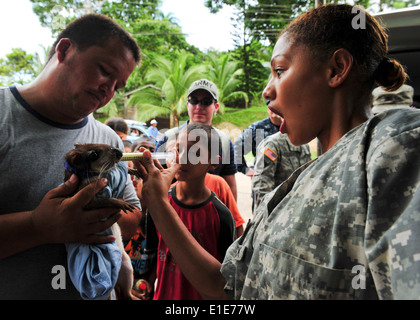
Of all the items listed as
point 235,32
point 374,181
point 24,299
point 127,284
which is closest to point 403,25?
point 374,181

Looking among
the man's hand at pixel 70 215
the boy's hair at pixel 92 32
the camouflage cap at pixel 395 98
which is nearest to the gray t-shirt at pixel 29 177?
the man's hand at pixel 70 215

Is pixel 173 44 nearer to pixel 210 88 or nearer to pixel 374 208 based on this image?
pixel 210 88

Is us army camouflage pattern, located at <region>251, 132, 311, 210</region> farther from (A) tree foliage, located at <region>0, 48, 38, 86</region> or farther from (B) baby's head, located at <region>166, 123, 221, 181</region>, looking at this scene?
(A) tree foliage, located at <region>0, 48, 38, 86</region>

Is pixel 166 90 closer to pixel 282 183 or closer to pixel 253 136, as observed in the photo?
pixel 253 136

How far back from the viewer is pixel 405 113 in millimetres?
768

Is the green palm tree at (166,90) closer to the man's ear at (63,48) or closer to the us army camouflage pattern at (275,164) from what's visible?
the us army camouflage pattern at (275,164)

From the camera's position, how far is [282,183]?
1.06m

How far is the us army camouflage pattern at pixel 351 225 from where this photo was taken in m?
0.62

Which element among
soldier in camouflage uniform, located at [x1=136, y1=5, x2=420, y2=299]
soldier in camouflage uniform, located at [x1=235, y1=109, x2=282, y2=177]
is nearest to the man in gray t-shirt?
soldier in camouflage uniform, located at [x1=136, y1=5, x2=420, y2=299]

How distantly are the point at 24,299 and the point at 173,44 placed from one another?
2478cm

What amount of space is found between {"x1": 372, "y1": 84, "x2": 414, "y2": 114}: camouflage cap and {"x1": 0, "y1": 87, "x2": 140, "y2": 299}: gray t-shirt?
2627 millimetres

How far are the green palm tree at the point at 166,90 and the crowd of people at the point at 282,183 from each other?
18877 mm

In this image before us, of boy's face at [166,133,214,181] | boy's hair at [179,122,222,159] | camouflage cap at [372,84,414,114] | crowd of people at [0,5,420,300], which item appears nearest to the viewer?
crowd of people at [0,5,420,300]

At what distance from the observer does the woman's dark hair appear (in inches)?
40.9
